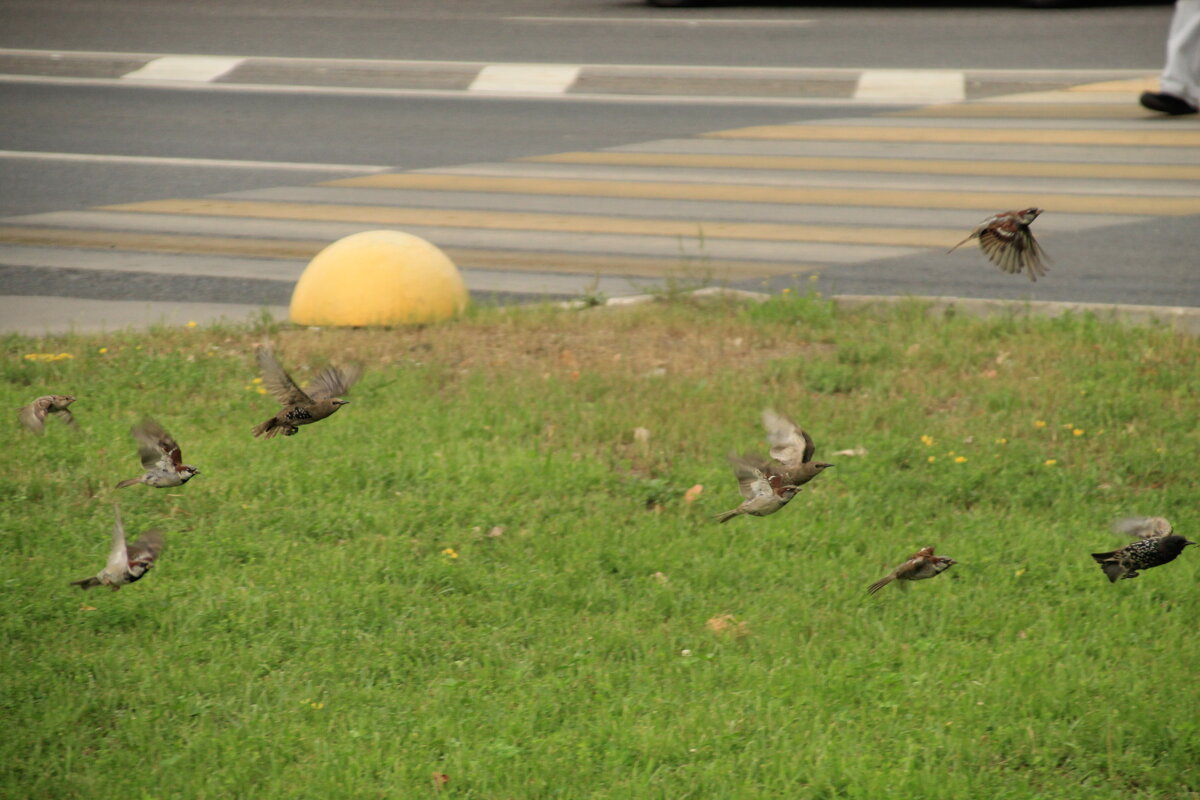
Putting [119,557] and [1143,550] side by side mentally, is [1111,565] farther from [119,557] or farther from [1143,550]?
[119,557]

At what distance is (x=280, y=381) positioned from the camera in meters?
2.93

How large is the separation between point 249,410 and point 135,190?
556 cm

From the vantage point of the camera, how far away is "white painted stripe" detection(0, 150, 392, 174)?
11.0 meters

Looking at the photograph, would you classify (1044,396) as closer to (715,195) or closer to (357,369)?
(357,369)

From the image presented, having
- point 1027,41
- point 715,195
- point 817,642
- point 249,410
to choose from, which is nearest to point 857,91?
point 1027,41

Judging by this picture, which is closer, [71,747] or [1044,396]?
[71,747]

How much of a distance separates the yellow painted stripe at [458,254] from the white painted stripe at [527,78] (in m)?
5.91

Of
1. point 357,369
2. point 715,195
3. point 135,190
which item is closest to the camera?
point 357,369

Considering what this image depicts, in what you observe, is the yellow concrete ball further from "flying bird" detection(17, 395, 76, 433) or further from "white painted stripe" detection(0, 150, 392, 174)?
"white painted stripe" detection(0, 150, 392, 174)

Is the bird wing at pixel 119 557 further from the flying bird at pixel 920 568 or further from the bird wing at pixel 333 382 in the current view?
the flying bird at pixel 920 568

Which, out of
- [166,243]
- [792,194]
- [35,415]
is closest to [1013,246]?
[35,415]

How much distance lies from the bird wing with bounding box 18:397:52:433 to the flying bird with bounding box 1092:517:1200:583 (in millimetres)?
2582

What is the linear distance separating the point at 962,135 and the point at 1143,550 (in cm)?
879

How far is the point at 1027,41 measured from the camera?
15.3 m
